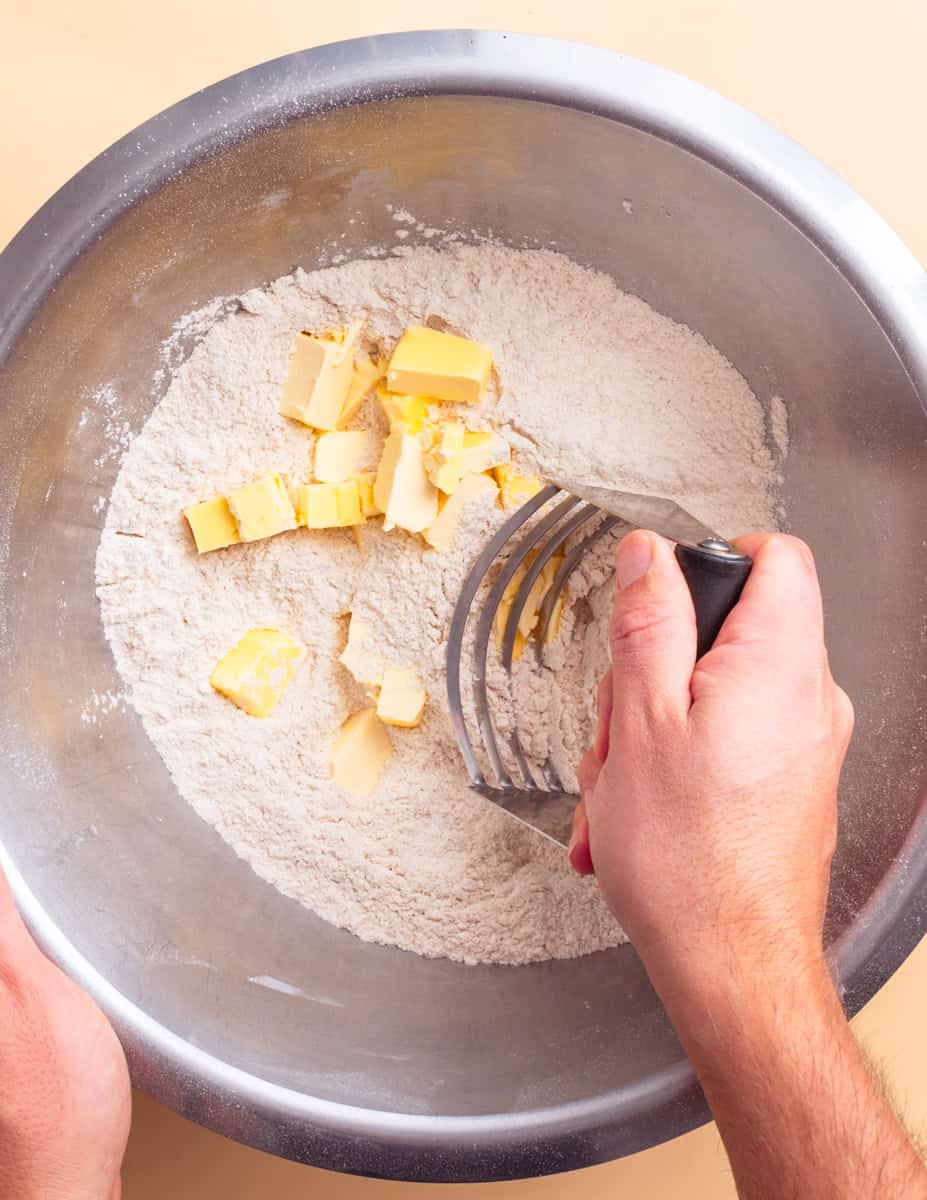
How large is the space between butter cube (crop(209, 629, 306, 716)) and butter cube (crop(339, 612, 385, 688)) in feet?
0.22

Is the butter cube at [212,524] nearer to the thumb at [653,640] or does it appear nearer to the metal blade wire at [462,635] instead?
the metal blade wire at [462,635]

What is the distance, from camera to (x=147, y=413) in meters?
1.08

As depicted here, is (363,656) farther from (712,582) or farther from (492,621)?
(712,582)

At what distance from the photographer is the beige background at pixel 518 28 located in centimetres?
110

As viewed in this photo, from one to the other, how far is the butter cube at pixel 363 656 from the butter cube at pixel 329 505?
0.11 meters

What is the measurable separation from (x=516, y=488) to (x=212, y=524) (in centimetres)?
33

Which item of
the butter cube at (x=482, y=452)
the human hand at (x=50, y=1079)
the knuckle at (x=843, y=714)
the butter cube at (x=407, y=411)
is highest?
the butter cube at (x=407, y=411)

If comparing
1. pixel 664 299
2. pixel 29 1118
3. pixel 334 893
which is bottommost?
pixel 29 1118

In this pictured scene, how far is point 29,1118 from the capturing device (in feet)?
2.97

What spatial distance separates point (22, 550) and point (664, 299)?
72 cm

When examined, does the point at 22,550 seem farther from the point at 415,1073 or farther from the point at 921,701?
the point at 921,701

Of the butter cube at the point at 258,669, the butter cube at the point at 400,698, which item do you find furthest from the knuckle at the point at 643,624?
the butter cube at the point at 258,669

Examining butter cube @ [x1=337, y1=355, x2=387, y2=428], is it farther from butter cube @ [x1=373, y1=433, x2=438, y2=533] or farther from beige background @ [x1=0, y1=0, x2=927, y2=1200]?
beige background @ [x1=0, y1=0, x2=927, y2=1200]

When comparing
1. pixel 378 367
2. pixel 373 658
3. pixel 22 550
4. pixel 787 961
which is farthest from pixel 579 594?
pixel 22 550
